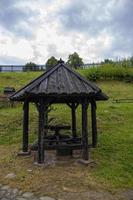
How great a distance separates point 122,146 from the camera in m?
14.3

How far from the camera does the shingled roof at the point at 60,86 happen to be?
11820 millimetres

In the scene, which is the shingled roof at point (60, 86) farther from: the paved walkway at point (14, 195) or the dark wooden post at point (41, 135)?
the paved walkway at point (14, 195)

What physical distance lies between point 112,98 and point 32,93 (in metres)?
17.1

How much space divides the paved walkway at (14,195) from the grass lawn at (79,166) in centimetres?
33

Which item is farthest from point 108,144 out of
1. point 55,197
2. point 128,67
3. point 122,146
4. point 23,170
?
point 128,67

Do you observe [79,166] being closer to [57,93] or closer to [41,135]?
[41,135]

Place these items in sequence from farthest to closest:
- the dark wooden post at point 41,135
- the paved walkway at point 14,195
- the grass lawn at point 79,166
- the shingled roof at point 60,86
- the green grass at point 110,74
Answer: the green grass at point 110,74, the dark wooden post at point 41,135, the shingled roof at point 60,86, the grass lawn at point 79,166, the paved walkway at point 14,195

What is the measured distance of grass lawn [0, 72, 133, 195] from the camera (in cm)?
1009

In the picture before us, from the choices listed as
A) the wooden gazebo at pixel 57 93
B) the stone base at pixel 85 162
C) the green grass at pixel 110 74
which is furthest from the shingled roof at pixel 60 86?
the green grass at pixel 110 74

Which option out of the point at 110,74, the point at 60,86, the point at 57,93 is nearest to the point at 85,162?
the point at 57,93

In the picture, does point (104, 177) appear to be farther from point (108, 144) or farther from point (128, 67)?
point (128, 67)

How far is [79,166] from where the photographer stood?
11797 millimetres

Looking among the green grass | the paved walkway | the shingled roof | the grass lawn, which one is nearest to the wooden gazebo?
the shingled roof

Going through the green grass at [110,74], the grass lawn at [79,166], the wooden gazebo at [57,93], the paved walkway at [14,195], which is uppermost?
the green grass at [110,74]
